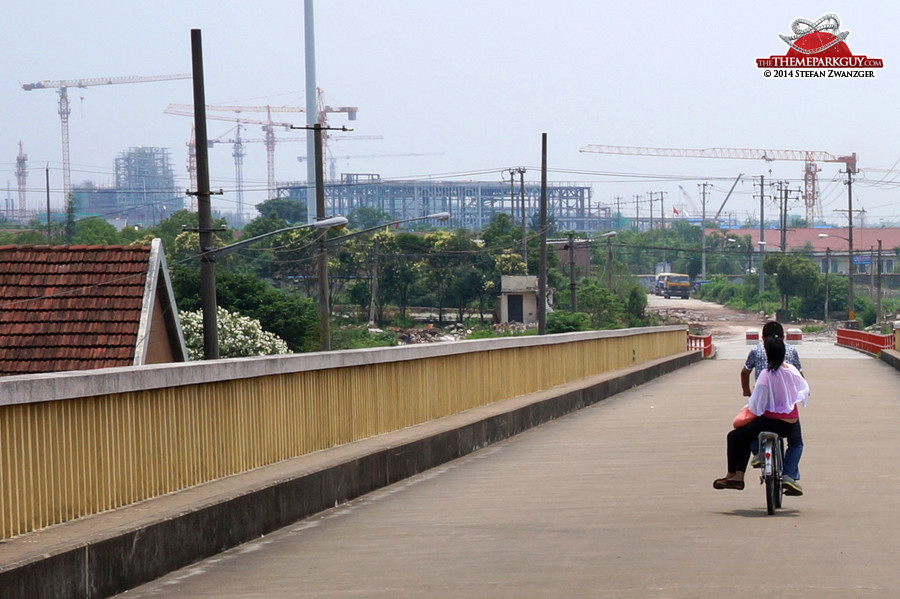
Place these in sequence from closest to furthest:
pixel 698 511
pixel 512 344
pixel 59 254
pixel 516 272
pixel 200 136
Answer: pixel 698 511
pixel 512 344
pixel 59 254
pixel 200 136
pixel 516 272

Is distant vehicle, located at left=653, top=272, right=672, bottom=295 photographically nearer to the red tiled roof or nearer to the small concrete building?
the small concrete building

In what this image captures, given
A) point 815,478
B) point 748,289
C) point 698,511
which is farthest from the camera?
point 748,289

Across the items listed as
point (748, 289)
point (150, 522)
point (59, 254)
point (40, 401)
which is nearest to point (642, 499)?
point (150, 522)

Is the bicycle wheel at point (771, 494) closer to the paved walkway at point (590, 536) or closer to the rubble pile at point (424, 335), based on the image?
the paved walkway at point (590, 536)

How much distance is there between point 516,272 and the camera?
370 feet

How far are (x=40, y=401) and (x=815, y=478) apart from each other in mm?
8347

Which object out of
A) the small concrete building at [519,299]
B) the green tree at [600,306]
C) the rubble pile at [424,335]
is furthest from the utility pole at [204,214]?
the small concrete building at [519,299]

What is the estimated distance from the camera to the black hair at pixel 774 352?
1151cm

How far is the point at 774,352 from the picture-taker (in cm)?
1155

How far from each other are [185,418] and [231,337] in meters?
38.6

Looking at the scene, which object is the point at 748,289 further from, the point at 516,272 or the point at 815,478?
the point at 815,478

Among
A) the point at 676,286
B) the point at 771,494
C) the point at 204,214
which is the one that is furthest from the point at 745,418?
the point at 676,286

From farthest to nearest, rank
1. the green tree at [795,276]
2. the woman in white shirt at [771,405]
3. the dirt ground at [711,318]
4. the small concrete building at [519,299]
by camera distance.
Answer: the green tree at [795,276] → the dirt ground at [711,318] → the small concrete building at [519,299] → the woman in white shirt at [771,405]

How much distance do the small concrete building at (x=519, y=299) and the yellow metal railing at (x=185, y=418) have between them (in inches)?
3296
